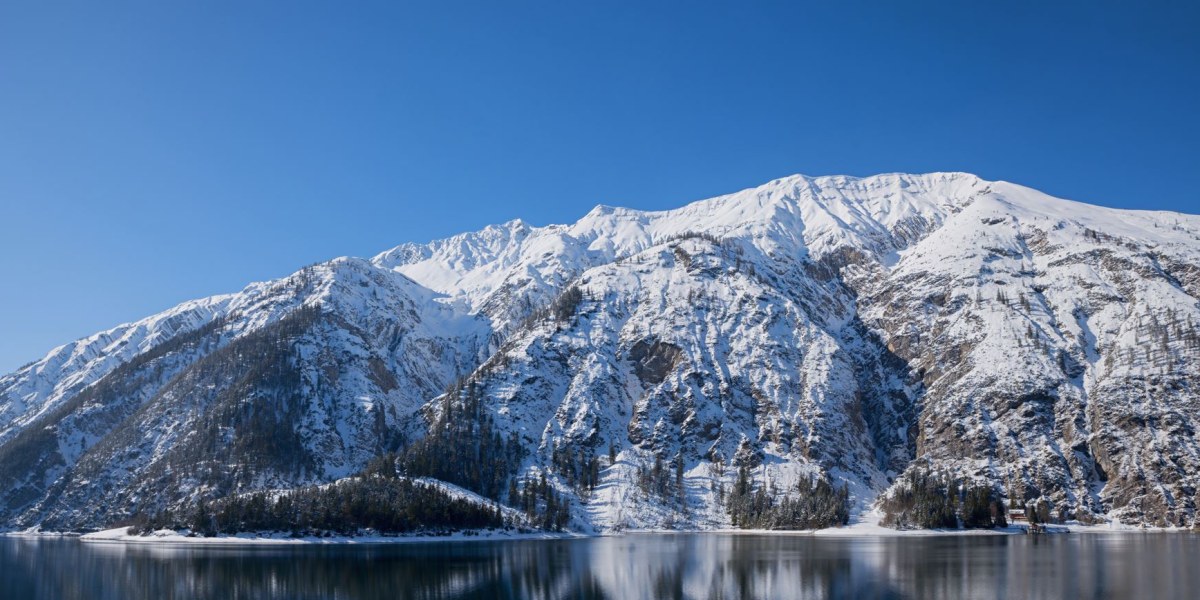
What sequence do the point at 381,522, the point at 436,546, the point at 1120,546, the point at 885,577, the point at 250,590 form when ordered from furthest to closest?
the point at 381,522, the point at 436,546, the point at 1120,546, the point at 885,577, the point at 250,590

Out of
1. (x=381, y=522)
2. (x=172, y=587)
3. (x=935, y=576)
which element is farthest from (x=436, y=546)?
(x=935, y=576)

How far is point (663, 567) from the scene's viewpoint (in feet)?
405

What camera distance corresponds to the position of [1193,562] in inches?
4705

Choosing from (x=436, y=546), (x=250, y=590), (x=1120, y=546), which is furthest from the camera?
(x=436, y=546)

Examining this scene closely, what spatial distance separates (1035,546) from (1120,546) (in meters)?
13.3

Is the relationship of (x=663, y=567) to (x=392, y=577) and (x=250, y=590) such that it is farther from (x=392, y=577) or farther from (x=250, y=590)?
(x=250, y=590)

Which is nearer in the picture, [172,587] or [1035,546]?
[172,587]

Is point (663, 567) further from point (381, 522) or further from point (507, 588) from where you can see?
point (381, 522)

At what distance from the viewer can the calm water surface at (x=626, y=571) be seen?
96688 mm

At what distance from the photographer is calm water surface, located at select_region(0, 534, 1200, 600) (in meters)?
96.7

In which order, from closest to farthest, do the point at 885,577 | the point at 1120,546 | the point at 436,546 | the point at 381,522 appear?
the point at 885,577, the point at 1120,546, the point at 436,546, the point at 381,522

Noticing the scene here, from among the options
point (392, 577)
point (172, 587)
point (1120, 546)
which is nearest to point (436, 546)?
point (392, 577)

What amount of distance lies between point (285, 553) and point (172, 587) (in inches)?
2181

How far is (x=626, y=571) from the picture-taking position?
388 feet
